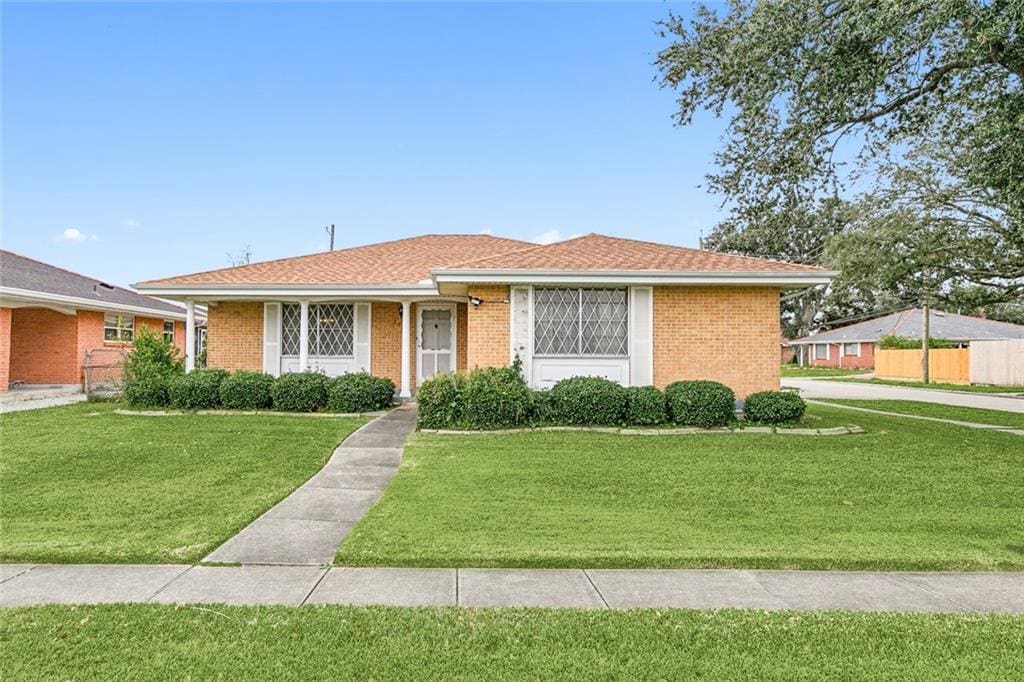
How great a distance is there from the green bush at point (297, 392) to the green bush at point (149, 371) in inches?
96.0

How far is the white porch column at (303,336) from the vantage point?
13.3m

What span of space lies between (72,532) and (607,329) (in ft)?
29.0

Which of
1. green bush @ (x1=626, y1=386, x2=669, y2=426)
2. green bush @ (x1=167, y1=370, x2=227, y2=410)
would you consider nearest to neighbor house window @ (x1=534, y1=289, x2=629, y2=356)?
green bush @ (x1=626, y1=386, x2=669, y2=426)

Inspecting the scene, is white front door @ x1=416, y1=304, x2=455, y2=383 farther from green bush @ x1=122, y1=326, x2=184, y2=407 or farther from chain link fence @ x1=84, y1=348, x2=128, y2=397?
chain link fence @ x1=84, y1=348, x2=128, y2=397

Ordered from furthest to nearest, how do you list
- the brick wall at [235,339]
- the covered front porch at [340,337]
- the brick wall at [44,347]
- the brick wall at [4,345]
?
the brick wall at [44,347], the brick wall at [4,345], the brick wall at [235,339], the covered front porch at [340,337]

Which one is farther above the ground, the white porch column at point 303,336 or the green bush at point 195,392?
the white porch column at point 303,336

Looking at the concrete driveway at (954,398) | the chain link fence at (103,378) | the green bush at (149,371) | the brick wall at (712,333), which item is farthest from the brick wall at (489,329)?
the concrete driveway at (954,398)

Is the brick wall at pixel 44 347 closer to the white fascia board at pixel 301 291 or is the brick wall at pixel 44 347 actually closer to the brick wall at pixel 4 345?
the brick wall at pixel 4 345

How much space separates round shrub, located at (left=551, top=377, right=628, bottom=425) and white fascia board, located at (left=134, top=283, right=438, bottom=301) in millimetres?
4260

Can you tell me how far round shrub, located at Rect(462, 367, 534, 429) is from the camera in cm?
994

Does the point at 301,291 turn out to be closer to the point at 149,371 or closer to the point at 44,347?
the point at 149,371

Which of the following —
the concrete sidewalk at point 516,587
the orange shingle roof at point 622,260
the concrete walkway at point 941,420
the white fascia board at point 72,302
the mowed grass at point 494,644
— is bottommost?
the concrete sidewalk at point 516,587

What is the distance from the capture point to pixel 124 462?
7.54 m

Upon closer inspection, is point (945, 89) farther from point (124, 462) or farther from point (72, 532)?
point (124, 462)
